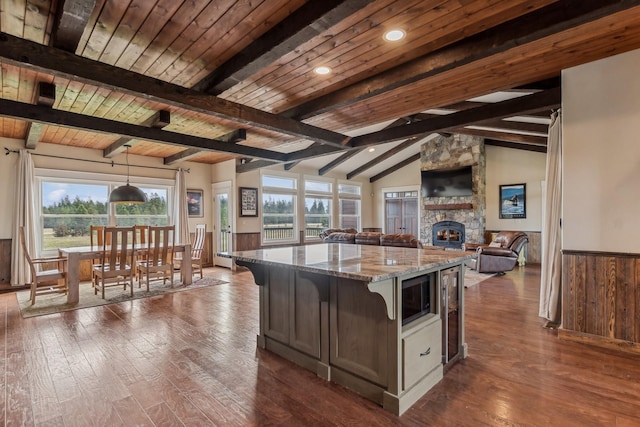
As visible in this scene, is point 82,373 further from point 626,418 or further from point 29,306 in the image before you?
point 626,418

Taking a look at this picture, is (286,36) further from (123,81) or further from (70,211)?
(70,211)

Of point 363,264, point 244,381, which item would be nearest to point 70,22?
point 363,264

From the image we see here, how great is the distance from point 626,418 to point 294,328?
89.0 inches

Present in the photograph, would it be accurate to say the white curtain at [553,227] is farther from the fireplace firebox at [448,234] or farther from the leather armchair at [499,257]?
the fireplace firebox at [448,234]

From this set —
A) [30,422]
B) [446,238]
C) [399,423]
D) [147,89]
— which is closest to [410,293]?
[399,423]

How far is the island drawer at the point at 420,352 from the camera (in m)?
2.08

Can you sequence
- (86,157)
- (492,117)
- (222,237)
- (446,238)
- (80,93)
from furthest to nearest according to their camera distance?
1. (446,238)
2. (222,237)
3. (86,157)
4. (492,117)
5. (80,93)

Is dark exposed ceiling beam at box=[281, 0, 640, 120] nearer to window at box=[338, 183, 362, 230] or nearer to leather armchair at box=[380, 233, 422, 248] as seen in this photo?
leather armchair at box=[380, 233, 422, 248]

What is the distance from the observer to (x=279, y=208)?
28.7 feet

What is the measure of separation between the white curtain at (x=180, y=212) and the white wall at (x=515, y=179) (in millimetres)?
7967

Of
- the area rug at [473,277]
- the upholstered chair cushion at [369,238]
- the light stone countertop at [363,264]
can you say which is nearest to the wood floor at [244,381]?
the light stone countertop at [363,264]

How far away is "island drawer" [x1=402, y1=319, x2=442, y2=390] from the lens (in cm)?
208

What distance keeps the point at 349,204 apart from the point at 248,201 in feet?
14.0

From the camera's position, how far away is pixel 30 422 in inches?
76.7
